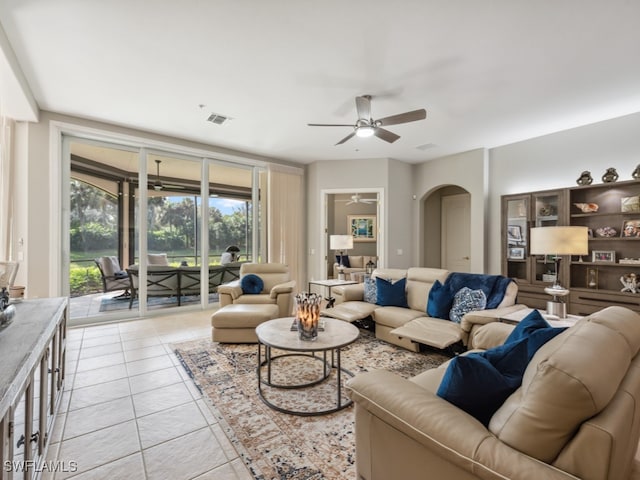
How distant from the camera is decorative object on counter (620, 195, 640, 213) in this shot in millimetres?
3793

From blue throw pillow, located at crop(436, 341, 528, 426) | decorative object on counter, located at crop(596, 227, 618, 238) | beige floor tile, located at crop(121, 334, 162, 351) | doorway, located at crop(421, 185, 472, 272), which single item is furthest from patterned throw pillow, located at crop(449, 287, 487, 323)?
beige floor tile, located at crop(121, 334, 162, 351)

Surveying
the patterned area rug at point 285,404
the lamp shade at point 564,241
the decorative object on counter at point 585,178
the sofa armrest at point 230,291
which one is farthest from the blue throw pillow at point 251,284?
the decorative object on counter at point 585,178

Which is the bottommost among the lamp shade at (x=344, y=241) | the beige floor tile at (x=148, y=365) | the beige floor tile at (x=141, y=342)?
the beige floor tile at (x=148, y=365)

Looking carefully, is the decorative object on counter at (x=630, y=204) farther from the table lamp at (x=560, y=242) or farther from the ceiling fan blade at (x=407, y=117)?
the ceiling fan blade at (x=407, y=117)

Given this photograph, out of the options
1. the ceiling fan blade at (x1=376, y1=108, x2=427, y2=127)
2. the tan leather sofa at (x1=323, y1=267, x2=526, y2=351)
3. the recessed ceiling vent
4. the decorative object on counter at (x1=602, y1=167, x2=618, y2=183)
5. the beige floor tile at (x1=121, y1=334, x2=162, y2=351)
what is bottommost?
the beige floor tile at (x1=121, y1=334, x2=162, y2=351)

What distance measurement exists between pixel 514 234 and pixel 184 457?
521cm

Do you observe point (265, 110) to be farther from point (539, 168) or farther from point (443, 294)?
point (539, 168)

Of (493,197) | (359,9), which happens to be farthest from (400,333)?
(493,197)

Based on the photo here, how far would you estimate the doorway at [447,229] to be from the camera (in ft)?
22.3

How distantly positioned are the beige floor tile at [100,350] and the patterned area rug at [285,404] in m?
0.73

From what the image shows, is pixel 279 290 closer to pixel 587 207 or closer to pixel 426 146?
pixel 426 146

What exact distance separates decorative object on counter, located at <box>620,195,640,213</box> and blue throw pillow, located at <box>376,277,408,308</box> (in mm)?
2900

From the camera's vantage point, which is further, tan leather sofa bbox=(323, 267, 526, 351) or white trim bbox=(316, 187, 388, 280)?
white trim bbox=(316, 187, 388, 280)

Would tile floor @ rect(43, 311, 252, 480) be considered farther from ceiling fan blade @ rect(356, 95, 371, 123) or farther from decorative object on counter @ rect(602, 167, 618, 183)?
decorative object on counter @ rect(602, 167, 618, 183)
